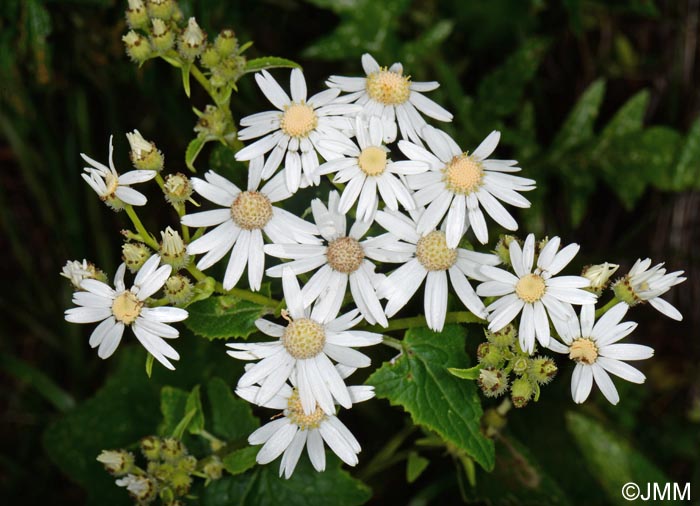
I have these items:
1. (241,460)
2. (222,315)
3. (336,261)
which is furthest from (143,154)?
(241,460)

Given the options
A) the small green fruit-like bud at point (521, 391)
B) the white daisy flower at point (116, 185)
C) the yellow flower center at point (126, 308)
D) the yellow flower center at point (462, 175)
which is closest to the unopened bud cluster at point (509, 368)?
the small green fruit-like bud at point (521, 391)

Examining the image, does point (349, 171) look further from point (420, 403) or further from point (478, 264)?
point (420, 403)

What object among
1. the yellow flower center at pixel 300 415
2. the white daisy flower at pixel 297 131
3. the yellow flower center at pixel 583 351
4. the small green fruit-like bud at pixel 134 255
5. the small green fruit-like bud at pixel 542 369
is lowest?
the yellow flower center at pixel 300 415

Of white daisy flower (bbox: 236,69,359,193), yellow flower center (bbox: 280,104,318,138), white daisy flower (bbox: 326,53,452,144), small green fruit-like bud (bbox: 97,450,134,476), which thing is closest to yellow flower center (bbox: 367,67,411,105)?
white daisy flower (bbox: 326,53,452,144)

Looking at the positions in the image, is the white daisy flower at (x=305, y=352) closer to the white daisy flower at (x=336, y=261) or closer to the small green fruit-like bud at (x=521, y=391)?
the white daisy flower at (x=336, y=261)

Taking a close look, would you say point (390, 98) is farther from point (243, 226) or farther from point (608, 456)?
point (608, 456)

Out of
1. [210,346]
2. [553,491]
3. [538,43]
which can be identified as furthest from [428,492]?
[538,43]
